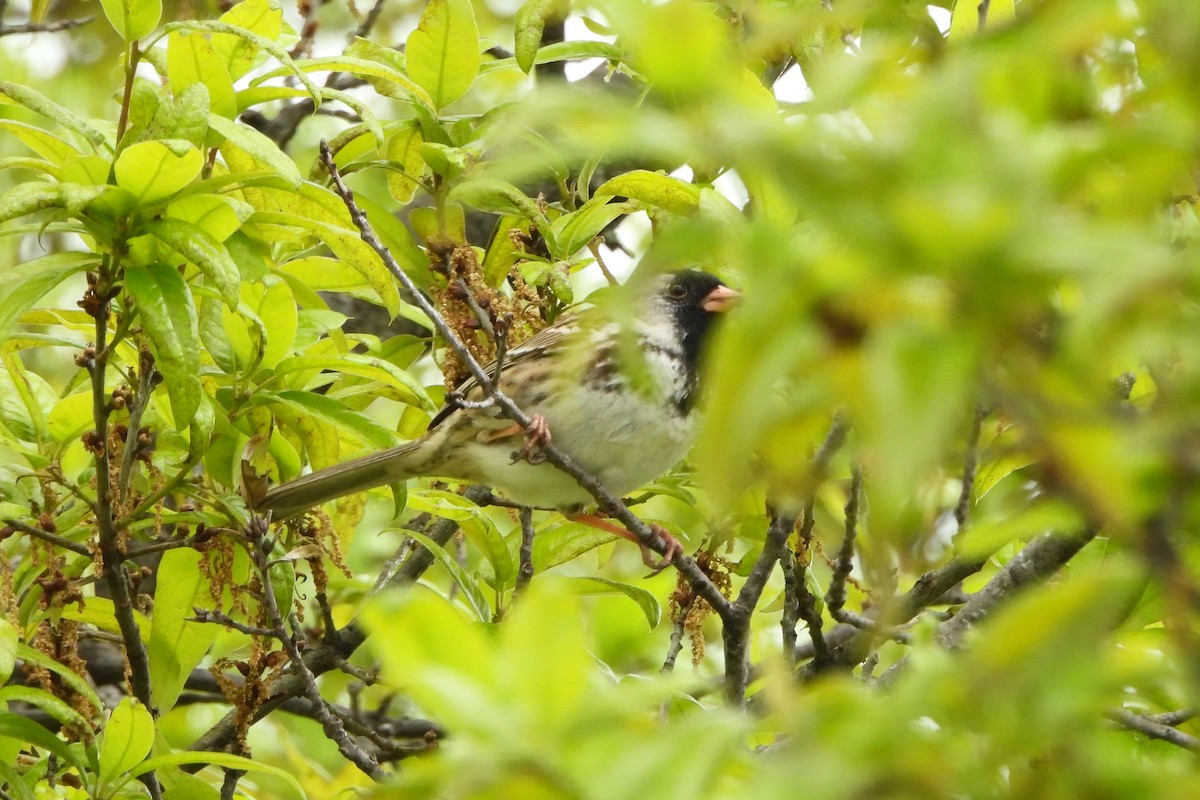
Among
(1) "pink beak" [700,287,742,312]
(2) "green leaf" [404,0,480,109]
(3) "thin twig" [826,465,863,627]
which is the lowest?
(3) "thin twig" [826,465,863,627]

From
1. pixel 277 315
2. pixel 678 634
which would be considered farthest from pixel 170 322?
pixel 678 634

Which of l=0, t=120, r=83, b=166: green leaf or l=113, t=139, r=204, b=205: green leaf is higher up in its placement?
l=0, t=120, r=83, b=166: green leaf

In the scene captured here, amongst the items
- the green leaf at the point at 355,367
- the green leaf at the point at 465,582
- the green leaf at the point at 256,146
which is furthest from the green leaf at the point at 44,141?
the green leaf at the point at 465,582

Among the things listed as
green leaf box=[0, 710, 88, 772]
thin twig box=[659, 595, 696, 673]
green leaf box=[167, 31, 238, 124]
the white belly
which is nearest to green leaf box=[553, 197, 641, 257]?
the white belly

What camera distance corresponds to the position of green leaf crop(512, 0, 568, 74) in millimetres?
3979

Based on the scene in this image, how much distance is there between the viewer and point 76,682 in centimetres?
363

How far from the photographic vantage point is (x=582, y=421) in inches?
189

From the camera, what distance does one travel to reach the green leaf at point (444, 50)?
4.05 m

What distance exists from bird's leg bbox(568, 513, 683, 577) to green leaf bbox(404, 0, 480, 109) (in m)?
1.46

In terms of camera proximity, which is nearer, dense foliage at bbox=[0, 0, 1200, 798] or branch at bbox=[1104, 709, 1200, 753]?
dense foliage at bbox=[0, 0, 1200, 798]

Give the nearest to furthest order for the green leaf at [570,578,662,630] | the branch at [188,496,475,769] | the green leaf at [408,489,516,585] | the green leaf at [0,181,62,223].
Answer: the green leaf at [0,181,62,223] < the green leaf at [408,489,516,585] < the green leaf at [570,578,662,630] < the branch at [188,496,475,769]

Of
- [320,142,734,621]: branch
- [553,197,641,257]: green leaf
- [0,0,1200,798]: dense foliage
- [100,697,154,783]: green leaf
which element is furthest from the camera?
[553,197,641,257]: green leaf

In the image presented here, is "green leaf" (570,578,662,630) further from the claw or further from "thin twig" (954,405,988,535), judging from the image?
"thin twig" (954,405,988,535)

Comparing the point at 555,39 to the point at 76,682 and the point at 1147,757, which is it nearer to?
the point at 76,682
